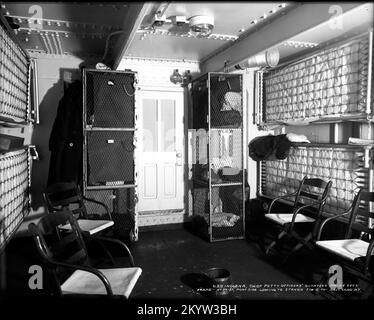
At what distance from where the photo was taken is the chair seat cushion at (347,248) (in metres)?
2.48

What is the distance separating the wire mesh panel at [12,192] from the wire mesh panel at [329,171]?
3198 millimetres

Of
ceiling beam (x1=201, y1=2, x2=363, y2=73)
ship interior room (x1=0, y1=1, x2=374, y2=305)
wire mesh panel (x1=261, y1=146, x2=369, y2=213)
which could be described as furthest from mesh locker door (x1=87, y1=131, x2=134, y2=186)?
wire mesh panel (x1=261, y1=146, x2=369, y2=213)

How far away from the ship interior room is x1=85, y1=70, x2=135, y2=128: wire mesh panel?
0.02 meters

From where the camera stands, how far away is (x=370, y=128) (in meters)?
3.32

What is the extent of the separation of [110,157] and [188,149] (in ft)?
4.36

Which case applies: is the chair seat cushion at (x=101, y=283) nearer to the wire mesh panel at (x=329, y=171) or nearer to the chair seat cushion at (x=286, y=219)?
the chair seat cushion at (x=286, y=219)

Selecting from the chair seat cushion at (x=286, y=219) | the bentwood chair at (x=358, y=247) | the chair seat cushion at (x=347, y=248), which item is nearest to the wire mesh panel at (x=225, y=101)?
the chair seat cushion at (x=286, y=219)

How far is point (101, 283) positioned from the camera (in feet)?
7.00

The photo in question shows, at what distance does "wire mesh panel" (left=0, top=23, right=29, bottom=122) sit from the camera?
105 inches

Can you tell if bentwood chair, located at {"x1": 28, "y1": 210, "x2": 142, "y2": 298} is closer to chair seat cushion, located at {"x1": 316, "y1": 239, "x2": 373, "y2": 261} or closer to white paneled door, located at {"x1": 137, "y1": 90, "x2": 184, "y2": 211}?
chair seat cushion, located at {"x1": 316, "y1": 239, "x2": 373, "y2": 261}

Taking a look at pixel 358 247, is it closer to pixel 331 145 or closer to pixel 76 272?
pixel 331 145

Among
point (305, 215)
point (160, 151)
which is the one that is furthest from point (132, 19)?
point (305, 215)

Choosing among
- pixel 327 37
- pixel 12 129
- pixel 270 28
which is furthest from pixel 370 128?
pixel 12 129
